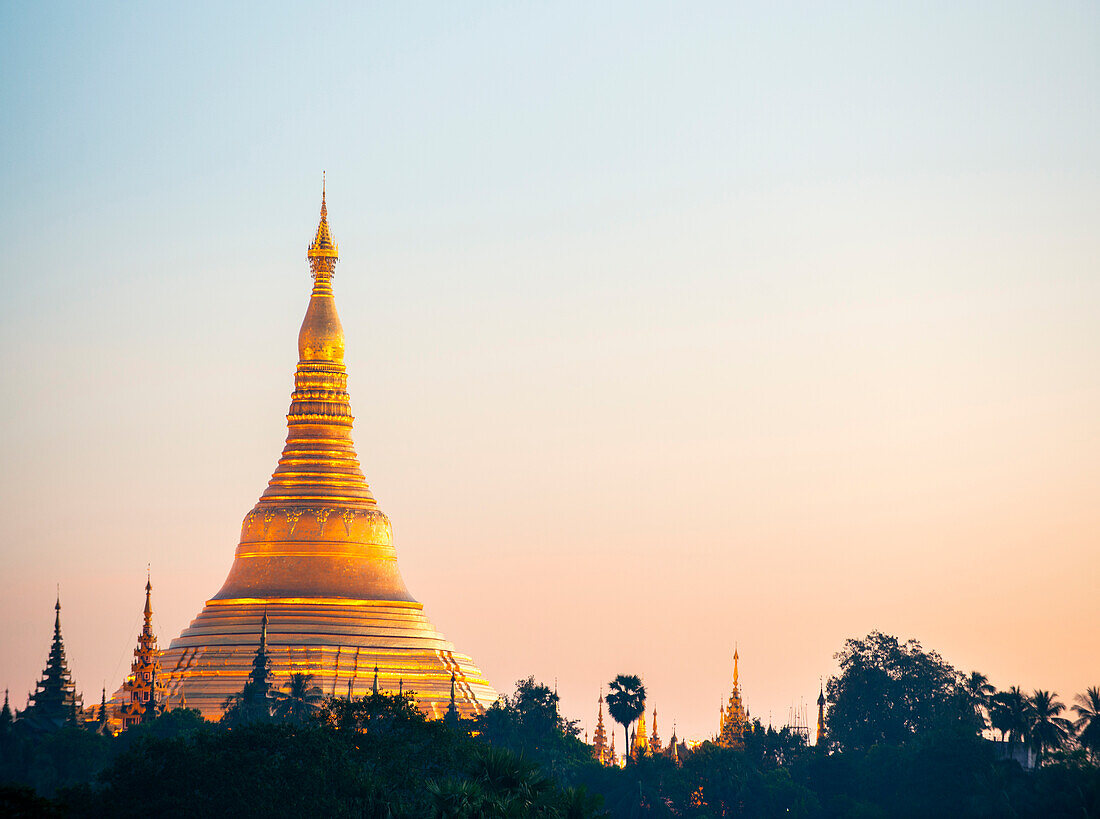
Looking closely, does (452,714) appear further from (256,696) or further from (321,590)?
(321,590)

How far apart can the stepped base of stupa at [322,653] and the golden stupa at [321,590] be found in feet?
0.24

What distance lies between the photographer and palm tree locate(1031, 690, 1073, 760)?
3917 inches

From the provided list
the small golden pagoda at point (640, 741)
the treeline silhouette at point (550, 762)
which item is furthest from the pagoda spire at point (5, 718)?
the small golden pagoda at point (640, 741)

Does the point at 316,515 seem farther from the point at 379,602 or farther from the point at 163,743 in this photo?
the point at 163,743

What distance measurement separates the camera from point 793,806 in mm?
100000

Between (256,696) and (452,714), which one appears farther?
(452,714)

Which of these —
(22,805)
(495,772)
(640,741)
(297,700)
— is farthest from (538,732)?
(22,805)

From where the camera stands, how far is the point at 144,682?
348ft

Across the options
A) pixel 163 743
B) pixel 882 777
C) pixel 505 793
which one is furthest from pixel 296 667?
pixel 505 793

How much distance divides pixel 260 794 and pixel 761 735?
160 feet

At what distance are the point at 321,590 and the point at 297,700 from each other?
39.2ft

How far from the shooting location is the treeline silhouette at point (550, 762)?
67375 millimetres

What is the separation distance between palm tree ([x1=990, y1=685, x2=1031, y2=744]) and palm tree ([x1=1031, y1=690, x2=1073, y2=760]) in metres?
0.34

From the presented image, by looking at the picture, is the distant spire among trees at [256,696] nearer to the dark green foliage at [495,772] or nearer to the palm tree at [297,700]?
the palm tree at [297,700]
